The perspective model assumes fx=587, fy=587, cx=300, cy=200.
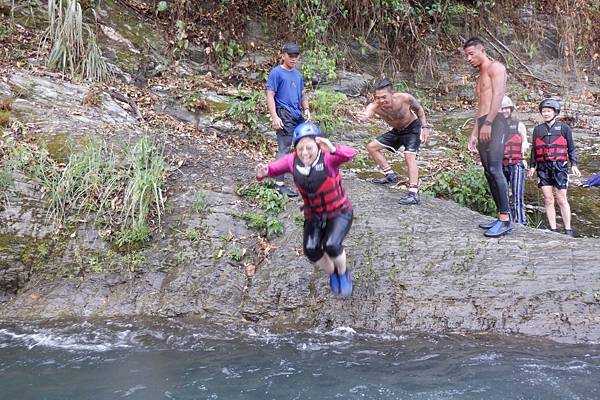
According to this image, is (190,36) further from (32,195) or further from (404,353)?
(404,353)

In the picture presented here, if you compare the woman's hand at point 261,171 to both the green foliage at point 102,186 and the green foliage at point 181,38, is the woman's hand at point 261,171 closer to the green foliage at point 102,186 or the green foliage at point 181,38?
the green foliage at point 102,186

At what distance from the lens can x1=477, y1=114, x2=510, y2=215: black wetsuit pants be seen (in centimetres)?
606

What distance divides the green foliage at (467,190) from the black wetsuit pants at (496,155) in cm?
224

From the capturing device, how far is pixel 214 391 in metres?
4.35

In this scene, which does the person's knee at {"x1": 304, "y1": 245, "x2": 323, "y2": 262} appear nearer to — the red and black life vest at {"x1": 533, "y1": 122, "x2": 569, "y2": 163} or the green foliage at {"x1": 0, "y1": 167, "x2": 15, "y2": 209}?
the green foliage at {"x1": 0, "y1": 167, "x2": 15, "y2": 209}

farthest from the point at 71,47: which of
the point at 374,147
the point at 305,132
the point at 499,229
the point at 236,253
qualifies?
the point at 499,229

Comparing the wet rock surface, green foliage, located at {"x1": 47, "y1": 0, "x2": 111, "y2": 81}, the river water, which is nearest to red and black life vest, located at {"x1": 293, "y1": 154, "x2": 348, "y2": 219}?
the wet rock surface

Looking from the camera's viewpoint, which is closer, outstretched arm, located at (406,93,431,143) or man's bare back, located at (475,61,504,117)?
man's bare back, located at (475,61,504,117)

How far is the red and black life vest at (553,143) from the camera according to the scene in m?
7.50

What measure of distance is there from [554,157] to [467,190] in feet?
4.34

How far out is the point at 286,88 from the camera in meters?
7.13

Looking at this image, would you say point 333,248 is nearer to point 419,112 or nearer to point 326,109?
point 419,112

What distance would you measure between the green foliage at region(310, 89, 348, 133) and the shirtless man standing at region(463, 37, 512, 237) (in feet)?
12.5

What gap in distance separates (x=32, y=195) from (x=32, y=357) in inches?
95.2
